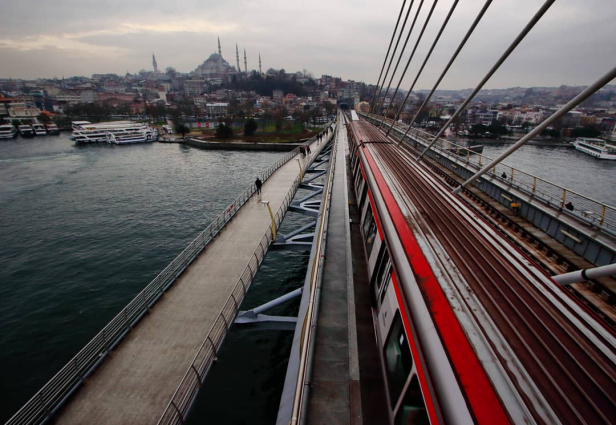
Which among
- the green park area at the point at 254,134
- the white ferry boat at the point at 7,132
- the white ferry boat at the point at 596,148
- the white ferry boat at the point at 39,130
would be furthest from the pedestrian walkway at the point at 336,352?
the white ferry boat at the point at 39,130

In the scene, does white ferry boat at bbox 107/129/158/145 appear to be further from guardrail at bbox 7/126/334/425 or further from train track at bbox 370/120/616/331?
train track at bbox 370/120/616/331

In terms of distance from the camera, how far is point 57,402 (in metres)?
5.89

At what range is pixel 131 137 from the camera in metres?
60.0

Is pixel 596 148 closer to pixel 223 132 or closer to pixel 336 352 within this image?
pixel 336 352

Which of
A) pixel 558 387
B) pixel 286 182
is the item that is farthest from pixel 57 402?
pixel 286 182

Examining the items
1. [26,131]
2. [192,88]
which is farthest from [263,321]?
[192,88]

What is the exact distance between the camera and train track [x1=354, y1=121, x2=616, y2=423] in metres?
2.31

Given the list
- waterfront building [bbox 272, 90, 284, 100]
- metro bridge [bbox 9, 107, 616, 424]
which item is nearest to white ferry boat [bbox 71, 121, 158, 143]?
metro bridge [bbox 9, 107, 616, 424]

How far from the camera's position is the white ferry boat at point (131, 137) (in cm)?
5872

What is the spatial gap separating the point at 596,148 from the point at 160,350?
2245 inches

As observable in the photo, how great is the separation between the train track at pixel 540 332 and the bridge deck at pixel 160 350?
621 cm

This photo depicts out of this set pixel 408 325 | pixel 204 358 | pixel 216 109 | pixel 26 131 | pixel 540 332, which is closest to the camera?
pixel 540 332

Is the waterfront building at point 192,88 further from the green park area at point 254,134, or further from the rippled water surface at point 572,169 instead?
the rippled water surface at point 572,169

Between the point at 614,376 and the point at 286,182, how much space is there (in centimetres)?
1925
